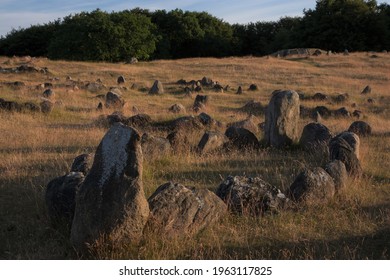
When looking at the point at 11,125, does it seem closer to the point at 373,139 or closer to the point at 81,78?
the point at 373,139

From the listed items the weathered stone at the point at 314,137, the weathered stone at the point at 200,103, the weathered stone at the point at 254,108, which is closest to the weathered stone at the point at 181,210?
the weathered stone at the point at 314,137

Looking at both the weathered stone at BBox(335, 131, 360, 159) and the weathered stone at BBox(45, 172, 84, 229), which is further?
the weathered stone at BBox(335, 131, 360, 159)

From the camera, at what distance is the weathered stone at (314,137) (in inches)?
464

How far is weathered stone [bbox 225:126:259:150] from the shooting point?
1216 cm

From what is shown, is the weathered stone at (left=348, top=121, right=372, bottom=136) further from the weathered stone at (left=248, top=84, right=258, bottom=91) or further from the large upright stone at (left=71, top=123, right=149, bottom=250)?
the weathered stone at (left=248, top=84, right=258, bottom=91)

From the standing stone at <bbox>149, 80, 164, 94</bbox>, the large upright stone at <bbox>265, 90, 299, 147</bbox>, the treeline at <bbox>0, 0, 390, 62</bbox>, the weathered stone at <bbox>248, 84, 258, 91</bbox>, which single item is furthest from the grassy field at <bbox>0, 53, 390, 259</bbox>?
the treeline at <bbox>0, 0, 390, 62</bbox>

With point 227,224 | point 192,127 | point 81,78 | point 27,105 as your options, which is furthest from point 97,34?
point 227,224

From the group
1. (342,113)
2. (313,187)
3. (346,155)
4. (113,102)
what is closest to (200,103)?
(113,102)

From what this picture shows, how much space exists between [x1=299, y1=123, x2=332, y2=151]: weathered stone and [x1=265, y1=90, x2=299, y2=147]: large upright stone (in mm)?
426

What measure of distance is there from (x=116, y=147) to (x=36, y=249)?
67.5 inches

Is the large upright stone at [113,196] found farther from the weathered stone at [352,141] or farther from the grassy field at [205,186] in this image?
the weathered stone at [352,141]

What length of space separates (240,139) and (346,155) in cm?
346

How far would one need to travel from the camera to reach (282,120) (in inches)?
504

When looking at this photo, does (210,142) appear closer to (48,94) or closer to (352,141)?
(352,141)
